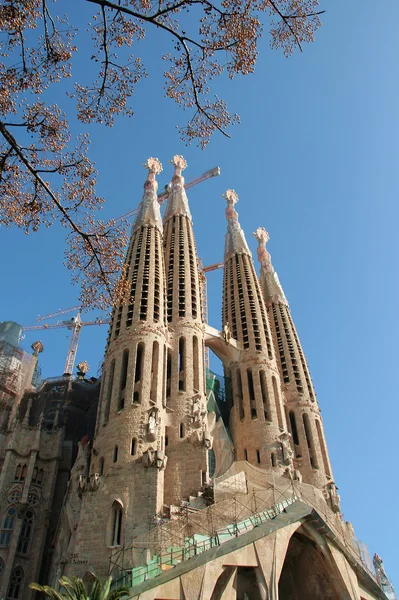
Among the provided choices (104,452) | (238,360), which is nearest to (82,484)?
(104,452)

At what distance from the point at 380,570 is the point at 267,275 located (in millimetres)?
26640

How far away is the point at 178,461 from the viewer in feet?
94.1

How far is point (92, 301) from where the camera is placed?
35.2 feet

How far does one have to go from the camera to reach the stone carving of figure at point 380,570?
1240 inches

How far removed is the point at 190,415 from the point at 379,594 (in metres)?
12.7

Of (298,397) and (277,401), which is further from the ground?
(298,397)

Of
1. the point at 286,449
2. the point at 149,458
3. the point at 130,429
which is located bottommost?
the point at 149,458

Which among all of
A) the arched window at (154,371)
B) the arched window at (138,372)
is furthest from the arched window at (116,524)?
the arched window at (154,371)

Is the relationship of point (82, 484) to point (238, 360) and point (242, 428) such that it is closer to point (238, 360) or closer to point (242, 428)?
point (242, 428)

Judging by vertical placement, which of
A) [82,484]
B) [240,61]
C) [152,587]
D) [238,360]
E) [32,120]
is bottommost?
[152,587]

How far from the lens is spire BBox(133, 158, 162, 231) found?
4181cm

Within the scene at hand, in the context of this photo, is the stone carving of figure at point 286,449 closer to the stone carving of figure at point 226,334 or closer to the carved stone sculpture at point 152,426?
the stone carving of figure at point 226,334

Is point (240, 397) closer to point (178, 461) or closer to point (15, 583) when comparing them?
point (178, 461)

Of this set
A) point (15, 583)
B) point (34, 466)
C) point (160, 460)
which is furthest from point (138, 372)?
point (15, 583)
